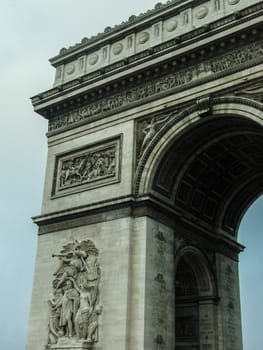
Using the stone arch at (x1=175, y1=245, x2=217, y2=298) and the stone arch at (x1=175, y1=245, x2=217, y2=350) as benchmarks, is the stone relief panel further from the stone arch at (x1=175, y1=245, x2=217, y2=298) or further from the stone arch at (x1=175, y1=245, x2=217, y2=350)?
the stone arch at (x1=175, y1=245, x2=217, y2=298)

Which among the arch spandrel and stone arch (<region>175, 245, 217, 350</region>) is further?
stone arch (<region>175, 245, 217, 350</region>)

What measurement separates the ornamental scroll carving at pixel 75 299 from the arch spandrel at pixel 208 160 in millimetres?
3015

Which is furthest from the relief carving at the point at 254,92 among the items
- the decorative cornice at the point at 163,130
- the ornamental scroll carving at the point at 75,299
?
the ornamental scroll carving at the point at 75,299

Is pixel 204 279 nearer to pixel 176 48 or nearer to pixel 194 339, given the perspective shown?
pixel 194 339

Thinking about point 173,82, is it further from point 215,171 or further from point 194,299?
point 194,299

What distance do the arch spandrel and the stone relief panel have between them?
4.06 ft

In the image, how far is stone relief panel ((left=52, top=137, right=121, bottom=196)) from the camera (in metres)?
18.8

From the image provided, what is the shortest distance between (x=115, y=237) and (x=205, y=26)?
303 inches

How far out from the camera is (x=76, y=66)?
22141 mm

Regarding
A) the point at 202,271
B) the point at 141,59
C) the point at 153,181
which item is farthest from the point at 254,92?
the point at 202,271

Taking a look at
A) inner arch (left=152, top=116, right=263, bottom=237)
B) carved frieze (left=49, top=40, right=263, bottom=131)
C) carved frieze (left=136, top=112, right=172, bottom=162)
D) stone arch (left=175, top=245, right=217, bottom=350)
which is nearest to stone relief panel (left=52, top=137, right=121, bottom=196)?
carved frieze (left=136, top=112, right=172, bottom=162)

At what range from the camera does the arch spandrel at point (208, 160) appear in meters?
17.3

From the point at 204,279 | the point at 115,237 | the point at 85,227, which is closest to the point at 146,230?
the point at 115,237

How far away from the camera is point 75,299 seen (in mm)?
17375
